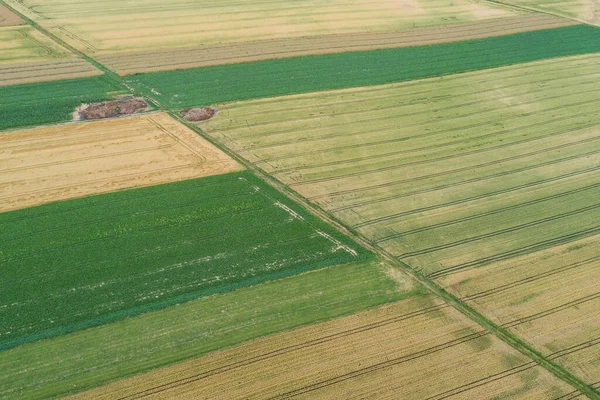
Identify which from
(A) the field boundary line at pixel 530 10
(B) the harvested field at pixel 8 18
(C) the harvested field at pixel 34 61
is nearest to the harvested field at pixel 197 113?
(C) the harvested field at pixel 34 61

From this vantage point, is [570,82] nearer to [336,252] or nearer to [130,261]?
[336,252]

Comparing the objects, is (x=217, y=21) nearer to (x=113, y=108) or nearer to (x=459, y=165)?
(x=113, y=108)

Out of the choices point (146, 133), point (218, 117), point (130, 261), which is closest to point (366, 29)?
point (218, 117)

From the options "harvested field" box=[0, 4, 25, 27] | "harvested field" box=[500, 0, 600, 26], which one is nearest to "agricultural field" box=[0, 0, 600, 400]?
"harvested field" box=[0, 4, 25, 27]

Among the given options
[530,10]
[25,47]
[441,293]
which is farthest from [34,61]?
[530,10]

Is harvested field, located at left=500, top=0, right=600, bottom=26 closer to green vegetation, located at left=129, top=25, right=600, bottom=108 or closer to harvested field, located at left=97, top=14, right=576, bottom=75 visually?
harvested field, located at left=97, top=14, right=576, bottom=75

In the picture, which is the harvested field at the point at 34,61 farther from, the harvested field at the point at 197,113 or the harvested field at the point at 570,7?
the harvested field at the point at 570,7
